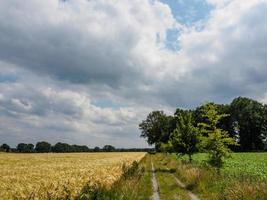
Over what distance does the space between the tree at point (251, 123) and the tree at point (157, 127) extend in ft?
81.7

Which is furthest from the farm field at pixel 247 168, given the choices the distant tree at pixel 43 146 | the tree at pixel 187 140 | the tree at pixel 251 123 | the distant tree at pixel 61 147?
the distant tree at pixel 61 147

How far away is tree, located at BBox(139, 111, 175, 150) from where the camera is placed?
135 m

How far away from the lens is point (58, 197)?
48.4 ft

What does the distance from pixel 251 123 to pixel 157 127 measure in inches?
1388

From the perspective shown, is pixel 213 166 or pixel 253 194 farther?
pixel 213 166

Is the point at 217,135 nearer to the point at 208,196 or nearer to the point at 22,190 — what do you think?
the point at 208,196

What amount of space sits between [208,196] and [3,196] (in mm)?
10376

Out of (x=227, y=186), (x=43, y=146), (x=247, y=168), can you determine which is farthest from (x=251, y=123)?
(x=227, y=186)

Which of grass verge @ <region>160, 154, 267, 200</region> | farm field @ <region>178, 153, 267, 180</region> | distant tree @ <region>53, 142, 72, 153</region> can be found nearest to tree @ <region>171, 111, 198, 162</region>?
farm field @ <region>178, 153, 267, 180</region>

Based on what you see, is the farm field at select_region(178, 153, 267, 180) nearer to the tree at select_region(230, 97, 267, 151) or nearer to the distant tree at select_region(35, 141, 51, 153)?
the tree at select_region(230, 97, 267, 151)

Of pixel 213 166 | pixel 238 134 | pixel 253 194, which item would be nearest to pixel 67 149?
pixel 238 134

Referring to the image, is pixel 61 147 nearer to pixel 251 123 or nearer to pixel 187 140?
pixel 251 123

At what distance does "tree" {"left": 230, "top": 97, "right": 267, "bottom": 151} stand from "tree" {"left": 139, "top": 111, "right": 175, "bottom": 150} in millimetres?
24904

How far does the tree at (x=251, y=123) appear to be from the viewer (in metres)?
125
